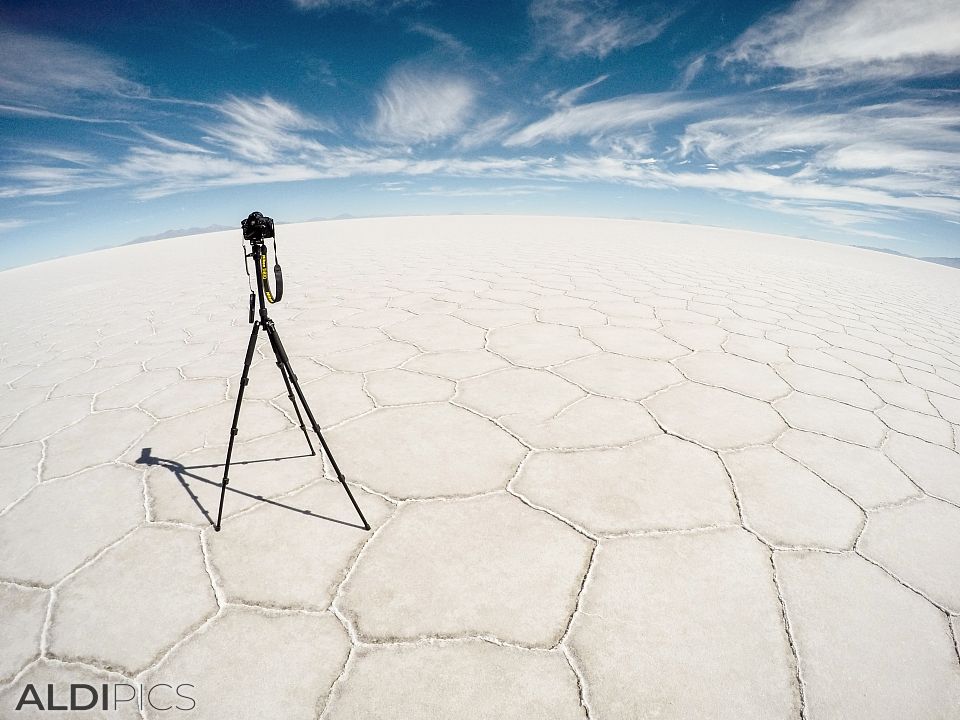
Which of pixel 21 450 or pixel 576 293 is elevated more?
pixel 21 450

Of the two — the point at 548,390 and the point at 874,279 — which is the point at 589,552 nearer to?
the point at 548,390

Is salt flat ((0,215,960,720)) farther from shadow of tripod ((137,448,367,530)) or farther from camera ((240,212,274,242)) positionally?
camera ((240,212,274,242))

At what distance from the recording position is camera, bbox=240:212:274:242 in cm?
123

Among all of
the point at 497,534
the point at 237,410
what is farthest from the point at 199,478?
the point at 497,534

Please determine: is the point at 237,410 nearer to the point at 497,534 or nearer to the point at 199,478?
the point at 199,478

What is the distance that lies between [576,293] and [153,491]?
14.6 feet

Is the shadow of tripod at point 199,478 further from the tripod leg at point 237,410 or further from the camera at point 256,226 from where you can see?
the camera at point 256,226

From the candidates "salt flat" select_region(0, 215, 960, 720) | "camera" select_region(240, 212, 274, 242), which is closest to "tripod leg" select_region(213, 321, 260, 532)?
"salt flat" select_region(0, 215, 960, 720)

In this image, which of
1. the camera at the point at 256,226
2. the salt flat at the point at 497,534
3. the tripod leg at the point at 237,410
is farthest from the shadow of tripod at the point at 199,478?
the camera at the point at 256,226

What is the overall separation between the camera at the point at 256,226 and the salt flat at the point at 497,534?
0.95 metres

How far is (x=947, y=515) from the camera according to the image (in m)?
1.54

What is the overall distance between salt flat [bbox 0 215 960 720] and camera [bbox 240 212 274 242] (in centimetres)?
95

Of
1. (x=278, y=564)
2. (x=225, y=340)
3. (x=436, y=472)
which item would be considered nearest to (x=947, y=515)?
(x=436, y=472)

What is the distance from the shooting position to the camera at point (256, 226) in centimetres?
123
